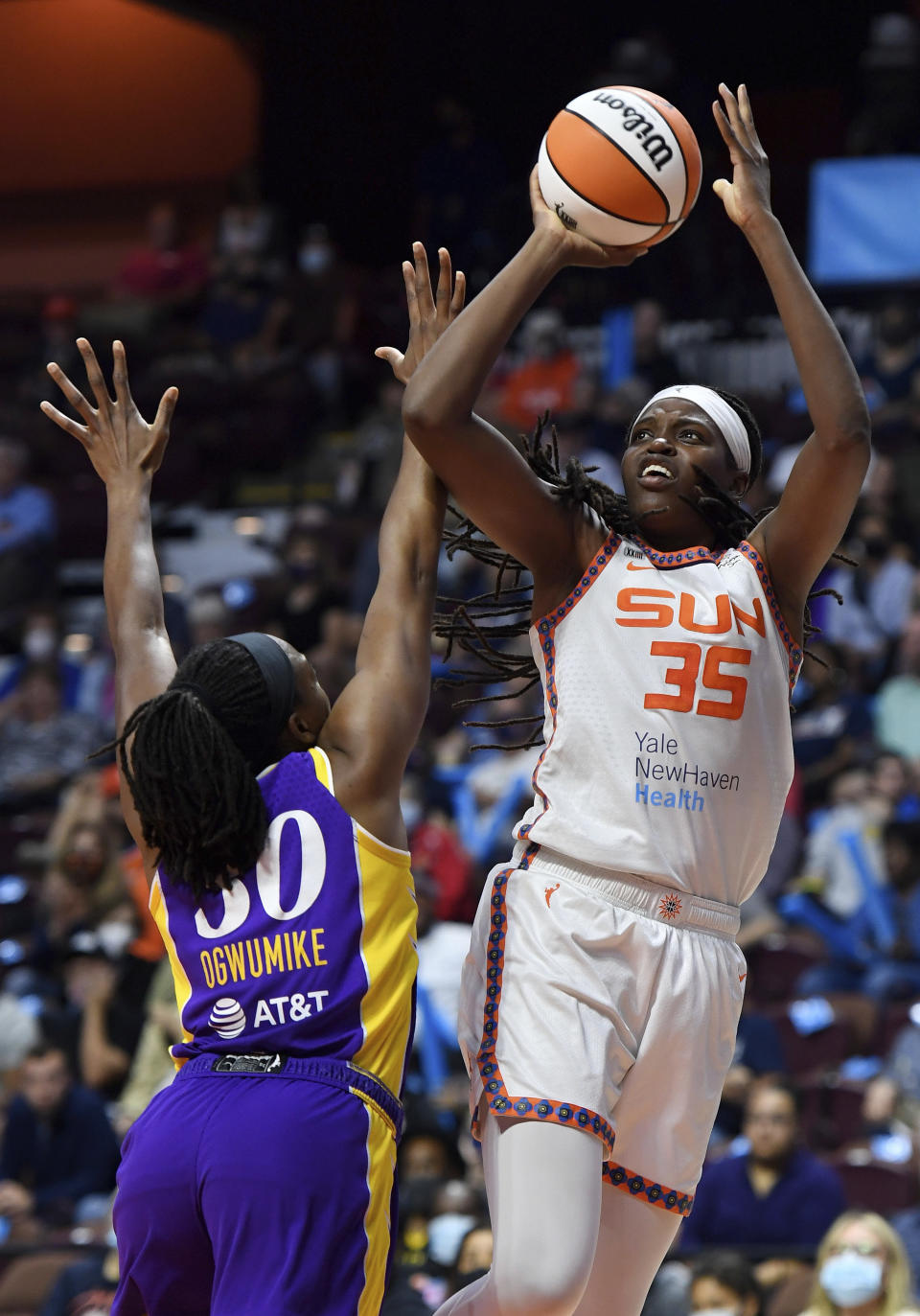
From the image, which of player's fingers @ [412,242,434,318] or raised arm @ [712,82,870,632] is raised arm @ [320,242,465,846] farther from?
raised arm @ [712,82,870,632]

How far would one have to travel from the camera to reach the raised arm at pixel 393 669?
3.33 metres

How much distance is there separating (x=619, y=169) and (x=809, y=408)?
568 mm

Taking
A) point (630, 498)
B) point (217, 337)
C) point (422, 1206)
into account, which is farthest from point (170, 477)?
point (630, 498)

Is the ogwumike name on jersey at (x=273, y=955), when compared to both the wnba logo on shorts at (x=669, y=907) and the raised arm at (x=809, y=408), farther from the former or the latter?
the raised arm at (x=809, y=408)

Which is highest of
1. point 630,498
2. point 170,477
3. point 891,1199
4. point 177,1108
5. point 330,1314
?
point 630,498

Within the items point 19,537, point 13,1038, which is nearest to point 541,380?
point 19,537

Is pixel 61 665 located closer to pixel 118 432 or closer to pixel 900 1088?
pixel 900 1088

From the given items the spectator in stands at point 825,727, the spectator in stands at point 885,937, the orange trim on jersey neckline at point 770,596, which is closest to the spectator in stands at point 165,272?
the spectator in stands at point 825,727

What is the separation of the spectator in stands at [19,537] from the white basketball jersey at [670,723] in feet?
30.6

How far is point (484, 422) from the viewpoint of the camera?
349 centimetres

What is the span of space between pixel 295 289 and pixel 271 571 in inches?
123

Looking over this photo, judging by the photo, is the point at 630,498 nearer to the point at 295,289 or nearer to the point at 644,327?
the point at 644,327

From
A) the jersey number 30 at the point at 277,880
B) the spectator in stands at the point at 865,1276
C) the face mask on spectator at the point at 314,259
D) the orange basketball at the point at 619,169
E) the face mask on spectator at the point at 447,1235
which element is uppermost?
the orange basketball at the point at 619,169

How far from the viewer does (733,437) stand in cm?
370
